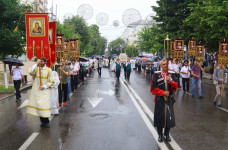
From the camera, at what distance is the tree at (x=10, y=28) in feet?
43.9

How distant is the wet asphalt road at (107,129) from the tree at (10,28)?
15.2 ft

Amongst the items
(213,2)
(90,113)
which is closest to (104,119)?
(90,113)

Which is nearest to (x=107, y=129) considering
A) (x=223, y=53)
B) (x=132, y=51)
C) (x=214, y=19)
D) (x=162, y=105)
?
(x=162, y=105)

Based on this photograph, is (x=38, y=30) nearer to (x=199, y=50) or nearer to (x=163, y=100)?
(x=163, y=100)

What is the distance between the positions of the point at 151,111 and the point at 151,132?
254cm

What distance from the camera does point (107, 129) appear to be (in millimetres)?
6707

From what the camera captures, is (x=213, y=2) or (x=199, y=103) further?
(x=213, y=2)

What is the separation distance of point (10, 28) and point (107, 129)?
9794mm

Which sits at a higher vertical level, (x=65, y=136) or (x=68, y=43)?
(x=68, y=43)

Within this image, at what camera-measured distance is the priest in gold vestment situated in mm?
6801

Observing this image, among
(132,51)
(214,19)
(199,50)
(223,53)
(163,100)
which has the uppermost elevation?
(132,51)

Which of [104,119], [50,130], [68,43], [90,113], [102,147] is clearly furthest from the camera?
[68,43]

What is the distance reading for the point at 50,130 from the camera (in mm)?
6672

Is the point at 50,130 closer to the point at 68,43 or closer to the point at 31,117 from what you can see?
the point at 31,117
